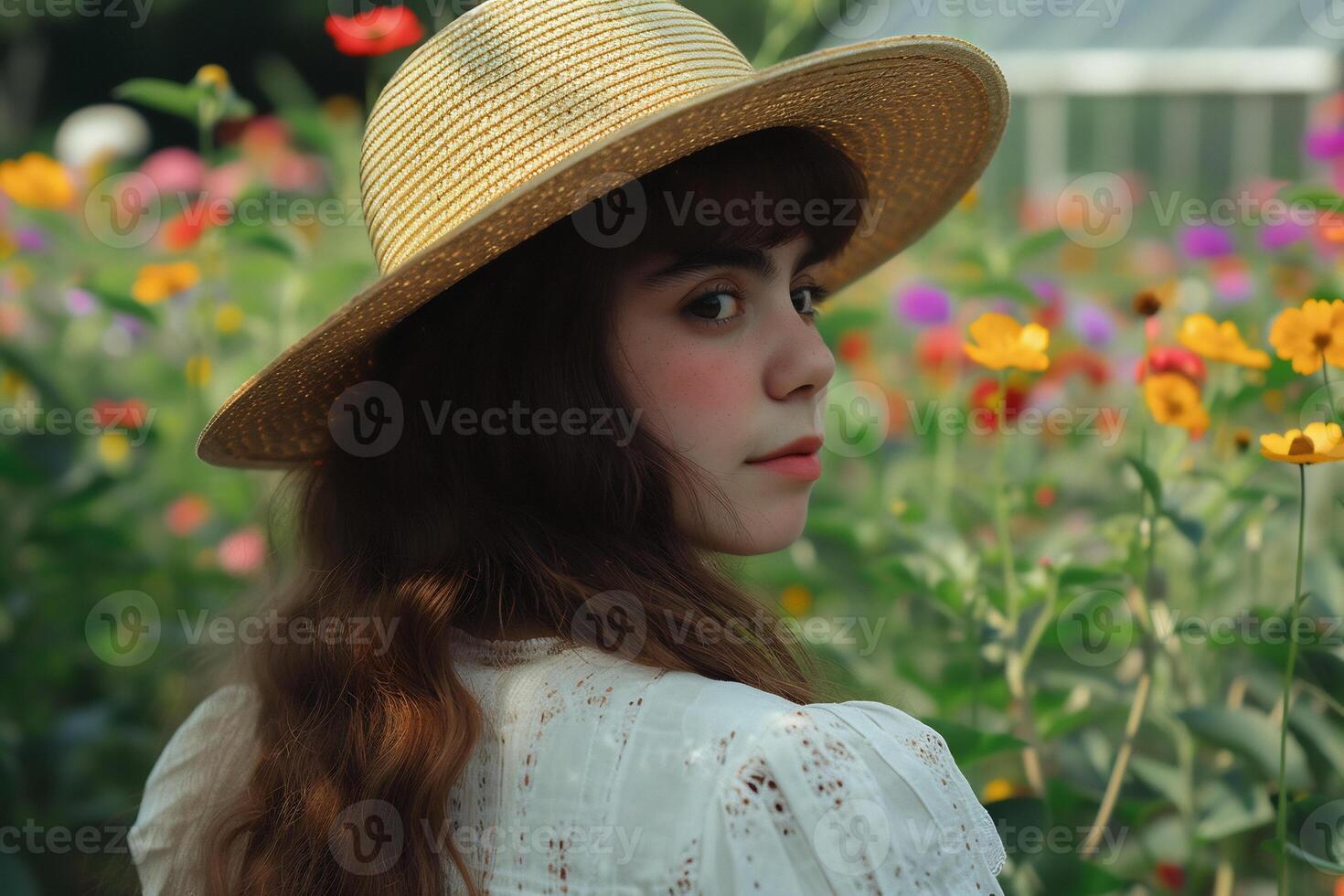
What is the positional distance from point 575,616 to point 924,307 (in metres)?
1.37

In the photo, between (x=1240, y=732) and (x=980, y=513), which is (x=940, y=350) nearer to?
(x=980, y=513)

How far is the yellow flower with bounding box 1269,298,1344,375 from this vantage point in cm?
98

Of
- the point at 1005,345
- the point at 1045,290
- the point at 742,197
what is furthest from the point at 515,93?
the point at 1045,290

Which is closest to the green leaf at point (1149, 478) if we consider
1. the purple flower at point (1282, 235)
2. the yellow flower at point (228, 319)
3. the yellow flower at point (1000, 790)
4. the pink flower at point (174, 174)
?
the yellow flower at point (1000, 790)

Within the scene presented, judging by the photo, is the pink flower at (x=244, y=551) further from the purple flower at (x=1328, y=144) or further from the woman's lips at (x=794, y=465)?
the purple flower at (x=1328, y=144)

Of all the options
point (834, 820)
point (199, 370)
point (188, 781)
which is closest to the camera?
point (834, 820)

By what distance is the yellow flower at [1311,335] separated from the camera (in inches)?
38.4

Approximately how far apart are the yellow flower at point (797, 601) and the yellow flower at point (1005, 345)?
0.72 meters

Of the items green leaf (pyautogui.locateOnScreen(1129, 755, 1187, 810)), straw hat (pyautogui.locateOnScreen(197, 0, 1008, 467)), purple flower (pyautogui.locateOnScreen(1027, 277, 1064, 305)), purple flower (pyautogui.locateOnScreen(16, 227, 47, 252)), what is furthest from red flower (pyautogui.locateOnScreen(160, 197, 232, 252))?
green leaf (pyautogui.locateOnScreen(1129, 755, 1187, 810))

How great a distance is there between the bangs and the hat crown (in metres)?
0.05

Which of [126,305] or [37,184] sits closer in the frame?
[126,305]

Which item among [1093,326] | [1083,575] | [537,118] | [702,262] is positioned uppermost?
[537,118]

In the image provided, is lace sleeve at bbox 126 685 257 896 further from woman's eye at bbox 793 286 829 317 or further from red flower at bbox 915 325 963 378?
red flower at bbox 915 325 963 378

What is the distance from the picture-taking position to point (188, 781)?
43.8 inches
